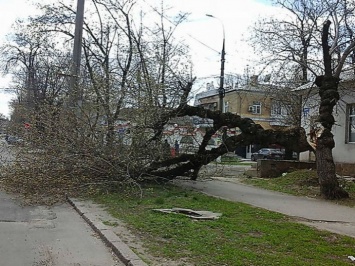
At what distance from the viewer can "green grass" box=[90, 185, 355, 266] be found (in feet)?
21.9

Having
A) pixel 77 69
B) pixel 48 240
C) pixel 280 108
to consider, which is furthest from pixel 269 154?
pixel 48 240

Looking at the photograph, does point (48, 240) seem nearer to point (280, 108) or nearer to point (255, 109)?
point (280, 108)

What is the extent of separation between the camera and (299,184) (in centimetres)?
1758

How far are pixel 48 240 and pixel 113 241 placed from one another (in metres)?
1.15

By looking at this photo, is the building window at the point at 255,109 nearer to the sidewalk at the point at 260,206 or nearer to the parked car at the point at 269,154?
the parked car at the point at 269,154

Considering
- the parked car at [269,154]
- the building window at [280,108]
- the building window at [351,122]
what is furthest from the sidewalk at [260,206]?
the parked car at [269,154]

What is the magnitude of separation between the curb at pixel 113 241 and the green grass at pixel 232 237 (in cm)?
38

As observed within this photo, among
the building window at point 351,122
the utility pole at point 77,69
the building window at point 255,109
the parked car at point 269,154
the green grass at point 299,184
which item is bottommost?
the green grass at point 299,184

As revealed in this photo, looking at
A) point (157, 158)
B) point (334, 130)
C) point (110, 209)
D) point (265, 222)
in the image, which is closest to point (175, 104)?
point (157, 158)

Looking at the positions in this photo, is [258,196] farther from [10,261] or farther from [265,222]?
[10,261]

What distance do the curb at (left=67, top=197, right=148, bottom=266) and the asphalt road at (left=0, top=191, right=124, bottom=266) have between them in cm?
8

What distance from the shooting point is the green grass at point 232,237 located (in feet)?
21.9

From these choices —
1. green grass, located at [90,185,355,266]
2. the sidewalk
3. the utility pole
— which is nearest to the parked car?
the sidewalk

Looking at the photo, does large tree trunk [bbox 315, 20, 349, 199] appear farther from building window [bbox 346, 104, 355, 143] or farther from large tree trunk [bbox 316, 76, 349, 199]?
building window [bbox 346, 104, 355, 143]
